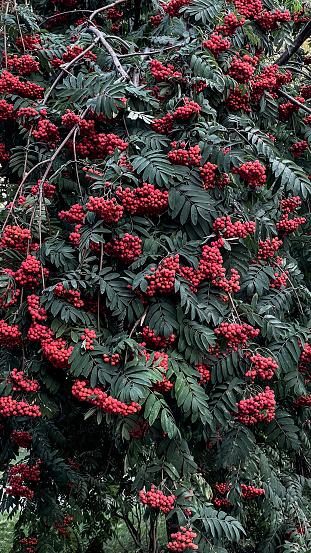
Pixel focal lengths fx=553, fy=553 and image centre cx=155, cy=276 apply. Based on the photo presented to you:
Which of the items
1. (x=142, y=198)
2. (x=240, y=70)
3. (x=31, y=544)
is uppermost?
(x=240, y=70)

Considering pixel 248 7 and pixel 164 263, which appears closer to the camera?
pixel 164 263

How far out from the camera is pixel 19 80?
3854 mm

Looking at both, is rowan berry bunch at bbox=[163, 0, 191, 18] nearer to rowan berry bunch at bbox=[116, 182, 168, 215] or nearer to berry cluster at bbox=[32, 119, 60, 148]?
berry cluster at bbox=[32, 119, 60, 148]

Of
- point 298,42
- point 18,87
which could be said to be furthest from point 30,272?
point 298,42

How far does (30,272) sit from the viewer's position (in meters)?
2.86

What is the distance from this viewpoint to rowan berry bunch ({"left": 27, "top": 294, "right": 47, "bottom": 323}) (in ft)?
9.00

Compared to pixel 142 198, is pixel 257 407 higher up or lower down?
lower down

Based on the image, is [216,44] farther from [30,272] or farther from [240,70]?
[30,272]

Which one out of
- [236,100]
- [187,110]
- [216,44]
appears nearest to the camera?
[187,110]

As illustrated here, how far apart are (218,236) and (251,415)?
3.17ft

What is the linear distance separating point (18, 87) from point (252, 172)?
1752 mm

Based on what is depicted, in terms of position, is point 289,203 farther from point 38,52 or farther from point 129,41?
point 38,52

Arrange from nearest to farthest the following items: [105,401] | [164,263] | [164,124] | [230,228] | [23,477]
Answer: [105,401] → [164,263] → [230,228] → [164,124] → [23,477]

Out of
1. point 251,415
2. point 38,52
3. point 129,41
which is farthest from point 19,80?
point 251,415
